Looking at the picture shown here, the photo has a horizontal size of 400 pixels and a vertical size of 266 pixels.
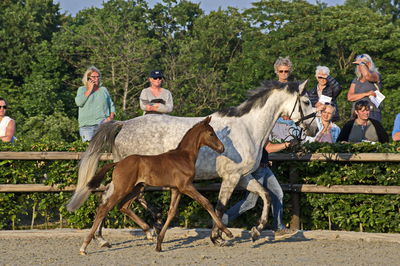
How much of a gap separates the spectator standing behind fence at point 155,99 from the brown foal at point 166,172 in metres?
1.83

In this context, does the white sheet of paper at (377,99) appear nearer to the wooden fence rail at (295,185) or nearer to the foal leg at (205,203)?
the wooden fence rail at (295,185)

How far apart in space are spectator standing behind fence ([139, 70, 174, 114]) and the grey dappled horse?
94 cm

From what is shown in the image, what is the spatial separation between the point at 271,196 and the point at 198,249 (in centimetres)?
141

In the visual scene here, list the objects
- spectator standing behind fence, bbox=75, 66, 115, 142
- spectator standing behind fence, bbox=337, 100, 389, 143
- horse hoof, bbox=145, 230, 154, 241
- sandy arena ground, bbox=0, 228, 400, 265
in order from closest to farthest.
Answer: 1. sandy arena ground, bbox=0, 228, 400, 265
2. horse hoof, bbox=145, 230, 154, 241
3. spectator standing behind fence, bbox=337, 100, 389, 143
4. spectator standing behind fence, bbox=75, 66, 115, 142

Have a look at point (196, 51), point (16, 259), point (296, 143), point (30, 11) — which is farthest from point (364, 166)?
point (30, 11)

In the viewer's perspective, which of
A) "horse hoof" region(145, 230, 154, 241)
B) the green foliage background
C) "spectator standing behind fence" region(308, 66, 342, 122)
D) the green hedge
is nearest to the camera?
"horse hoof" region(145, 230, 154, 241)

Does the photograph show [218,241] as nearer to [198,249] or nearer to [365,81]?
[198,249]

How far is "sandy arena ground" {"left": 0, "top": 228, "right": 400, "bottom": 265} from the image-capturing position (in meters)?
7.57

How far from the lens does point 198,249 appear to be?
8.40 metres

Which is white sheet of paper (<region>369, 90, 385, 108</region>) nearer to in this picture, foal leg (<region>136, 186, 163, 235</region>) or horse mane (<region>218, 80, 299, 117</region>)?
horse mane (<region>218, 80, 299, 117</region>)

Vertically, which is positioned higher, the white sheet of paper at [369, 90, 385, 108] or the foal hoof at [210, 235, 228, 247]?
the white sheet of paper at [369, 90, 385, 108]

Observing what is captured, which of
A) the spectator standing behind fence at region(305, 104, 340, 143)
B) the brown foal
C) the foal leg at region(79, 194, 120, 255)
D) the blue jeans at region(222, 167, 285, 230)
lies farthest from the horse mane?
the foal leg at region(79, 194, 120, 255)

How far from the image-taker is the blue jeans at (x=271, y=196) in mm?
9148

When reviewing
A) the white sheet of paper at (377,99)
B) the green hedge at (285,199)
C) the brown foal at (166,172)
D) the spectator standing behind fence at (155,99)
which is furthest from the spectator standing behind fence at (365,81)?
the brown foal at (166,172)
